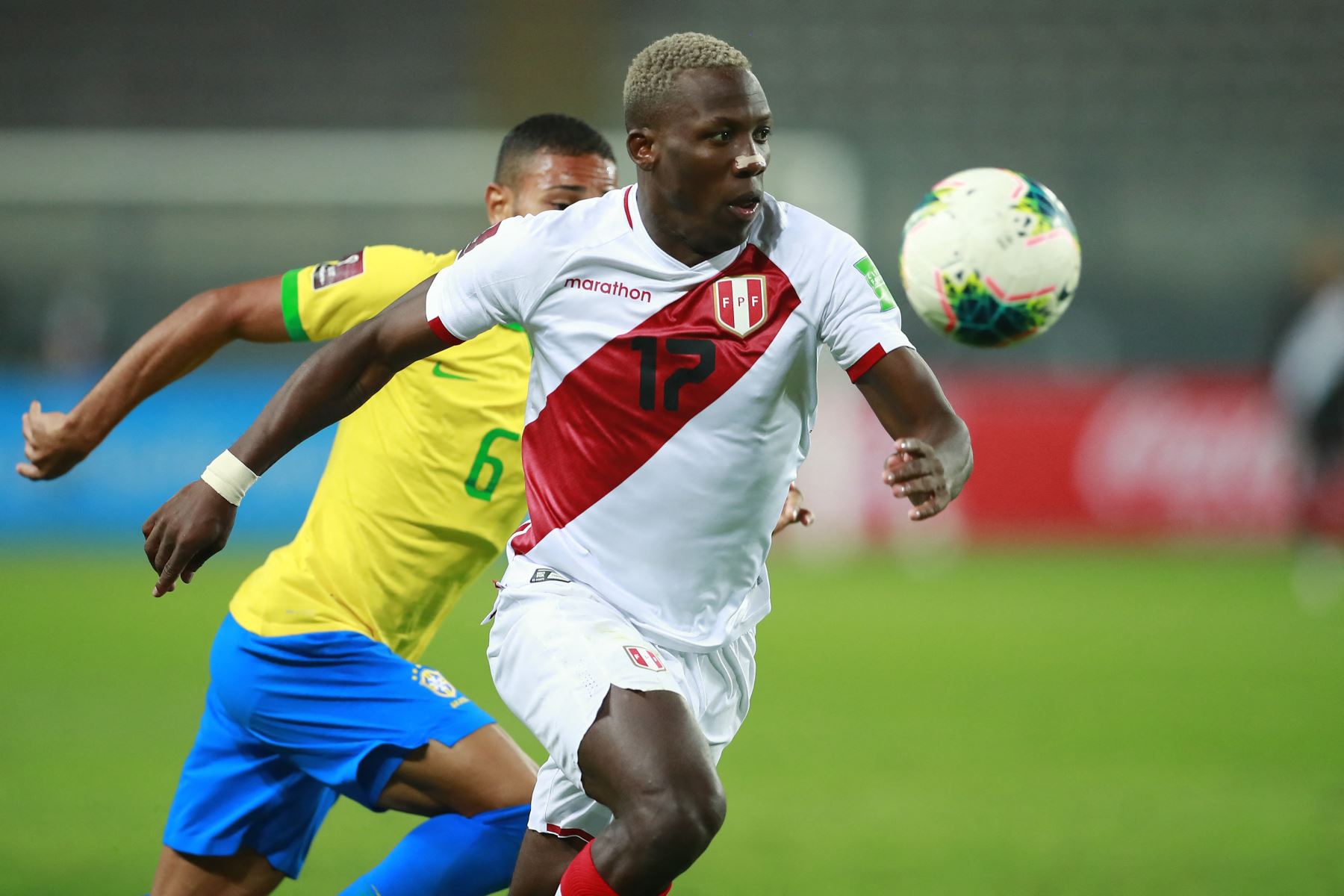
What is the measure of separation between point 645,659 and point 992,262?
1428mm

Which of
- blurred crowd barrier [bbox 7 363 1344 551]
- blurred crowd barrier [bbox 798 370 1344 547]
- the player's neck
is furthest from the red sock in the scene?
blurred crowd barrier [bbox 7 363 1344 551]

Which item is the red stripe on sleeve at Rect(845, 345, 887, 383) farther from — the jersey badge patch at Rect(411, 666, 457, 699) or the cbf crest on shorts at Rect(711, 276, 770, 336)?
the jersey badge patch at Rect(411, 666, 457, 699)

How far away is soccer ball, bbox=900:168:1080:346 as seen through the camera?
425 cm

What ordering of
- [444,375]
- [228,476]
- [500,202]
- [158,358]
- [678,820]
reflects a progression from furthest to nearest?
[500,202] → [444,375] → [158,358] → [228,476] → [678,820]

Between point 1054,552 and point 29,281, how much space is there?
11.5 m

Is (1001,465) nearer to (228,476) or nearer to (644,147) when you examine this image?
(644,147)

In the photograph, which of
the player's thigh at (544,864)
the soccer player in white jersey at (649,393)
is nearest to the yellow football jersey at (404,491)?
the soccer player in white jersey at (649,393)

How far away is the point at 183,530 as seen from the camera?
360 centimetres

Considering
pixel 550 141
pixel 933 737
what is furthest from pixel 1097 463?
Result: pixel 550 141

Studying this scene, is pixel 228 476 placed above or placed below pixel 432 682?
above

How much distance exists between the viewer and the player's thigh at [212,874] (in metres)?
4.34

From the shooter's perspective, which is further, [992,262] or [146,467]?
[146,467]

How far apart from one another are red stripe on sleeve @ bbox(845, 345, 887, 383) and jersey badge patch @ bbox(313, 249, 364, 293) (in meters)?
1.39

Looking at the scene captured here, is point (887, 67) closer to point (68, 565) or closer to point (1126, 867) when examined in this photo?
point (68, 565)
